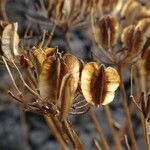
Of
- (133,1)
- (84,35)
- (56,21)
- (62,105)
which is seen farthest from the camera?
(84,35)

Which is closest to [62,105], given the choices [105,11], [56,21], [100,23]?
[100,23]

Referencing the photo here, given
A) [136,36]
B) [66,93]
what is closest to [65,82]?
[66,93]

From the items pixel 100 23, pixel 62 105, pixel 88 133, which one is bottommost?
pixel 88 133

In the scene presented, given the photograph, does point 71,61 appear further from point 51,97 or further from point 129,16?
point 129,16

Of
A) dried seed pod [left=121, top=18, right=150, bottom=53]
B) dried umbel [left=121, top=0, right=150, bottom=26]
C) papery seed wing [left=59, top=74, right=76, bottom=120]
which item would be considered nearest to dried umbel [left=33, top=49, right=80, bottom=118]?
papery seed wing [left=59, top=74, right=76, bottom=120]

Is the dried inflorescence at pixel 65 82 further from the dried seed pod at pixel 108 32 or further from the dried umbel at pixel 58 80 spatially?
the dried seed pod at pixel 108 32

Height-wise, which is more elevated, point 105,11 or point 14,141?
point 105,11

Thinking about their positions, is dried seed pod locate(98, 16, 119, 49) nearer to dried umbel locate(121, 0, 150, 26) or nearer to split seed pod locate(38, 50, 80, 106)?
dried umbel locate(121, 0, 150, 26)

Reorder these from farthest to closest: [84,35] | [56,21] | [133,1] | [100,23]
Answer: [84,35] < [133,1] < [56,21] < [100,23]
